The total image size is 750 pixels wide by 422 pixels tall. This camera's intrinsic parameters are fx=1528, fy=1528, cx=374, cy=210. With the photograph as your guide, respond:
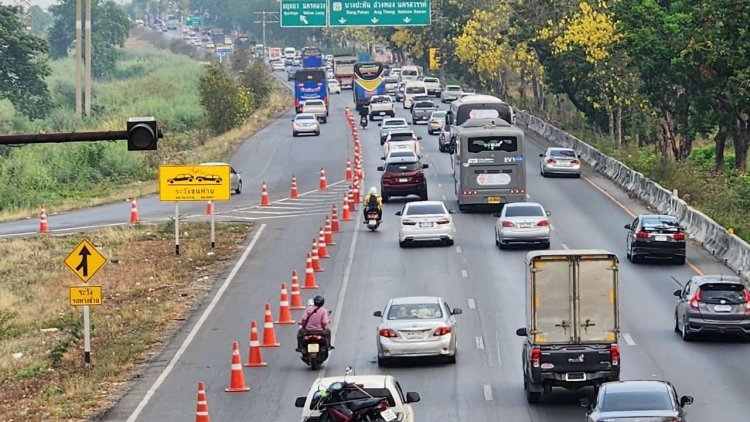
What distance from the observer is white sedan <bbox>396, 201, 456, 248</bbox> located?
1857 inches

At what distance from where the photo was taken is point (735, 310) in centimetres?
3153

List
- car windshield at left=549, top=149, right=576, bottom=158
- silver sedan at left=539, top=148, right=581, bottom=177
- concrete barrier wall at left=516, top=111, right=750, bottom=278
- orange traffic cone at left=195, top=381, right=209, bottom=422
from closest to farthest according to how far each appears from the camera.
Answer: orange traffic cone at left=195, top=381, right=209, bottom=422
concrete barrier wall at left=516, top=111, right=750, bottom=278
silver sedan at left=539, top=148, right=581, bottom=177
car windshield at left=549, top=149, right=576, bottom=158

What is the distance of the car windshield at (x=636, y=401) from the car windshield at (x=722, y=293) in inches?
453

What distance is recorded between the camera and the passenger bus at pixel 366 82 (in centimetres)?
11456

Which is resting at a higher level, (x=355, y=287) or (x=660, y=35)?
(x=660, y=35)

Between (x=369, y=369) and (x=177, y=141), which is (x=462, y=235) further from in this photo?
(x=177, y=141)

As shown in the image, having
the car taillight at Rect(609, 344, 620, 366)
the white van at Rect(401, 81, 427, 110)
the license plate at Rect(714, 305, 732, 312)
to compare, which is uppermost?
the white van at Rect(401, 81, 427, 110)

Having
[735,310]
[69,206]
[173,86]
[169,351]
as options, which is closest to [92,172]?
[69,206]

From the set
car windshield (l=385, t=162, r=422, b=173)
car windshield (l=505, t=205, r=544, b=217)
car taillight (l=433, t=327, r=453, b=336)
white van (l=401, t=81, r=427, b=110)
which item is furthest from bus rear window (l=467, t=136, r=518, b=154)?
white van (l=401, t=81, r=427, b=110)

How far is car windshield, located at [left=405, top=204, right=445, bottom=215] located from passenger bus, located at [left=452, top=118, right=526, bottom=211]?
21.2ft

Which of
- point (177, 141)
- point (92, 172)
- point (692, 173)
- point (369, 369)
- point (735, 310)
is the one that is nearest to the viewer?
point (369, 369)

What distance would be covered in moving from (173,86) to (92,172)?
66.8 metres

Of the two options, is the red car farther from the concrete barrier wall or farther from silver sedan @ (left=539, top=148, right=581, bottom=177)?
silver sedan @ (left=539, top=148, right=581, bottom=177)

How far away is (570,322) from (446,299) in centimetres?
1264
